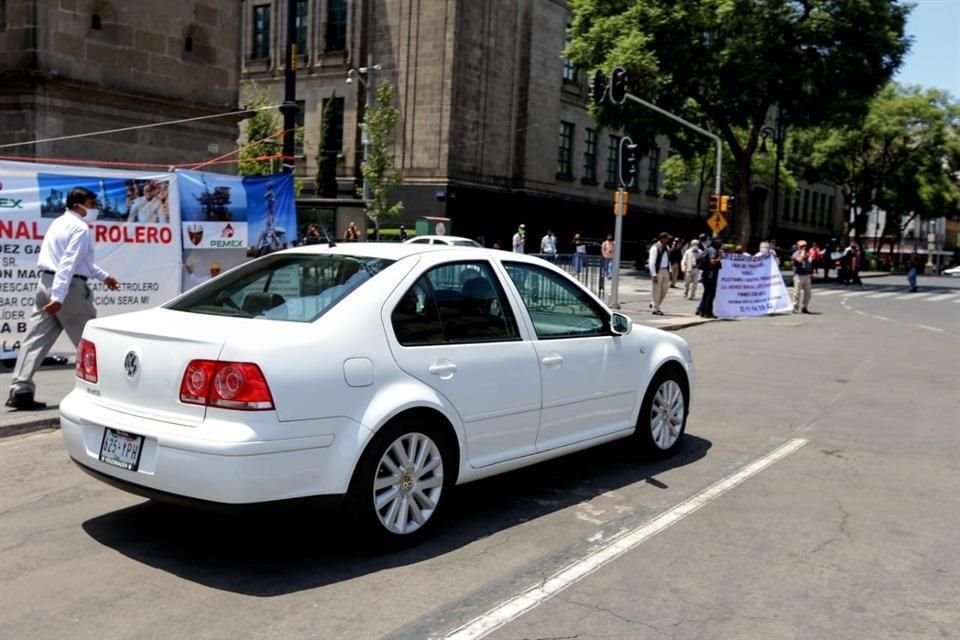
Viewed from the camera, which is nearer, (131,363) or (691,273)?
(131,363)

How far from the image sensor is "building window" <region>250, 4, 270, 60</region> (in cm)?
4791

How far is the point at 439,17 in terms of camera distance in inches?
1609

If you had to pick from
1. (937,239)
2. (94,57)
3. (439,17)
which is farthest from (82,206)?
(937,239)

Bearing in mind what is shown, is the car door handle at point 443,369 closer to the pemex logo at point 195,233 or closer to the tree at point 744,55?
the pemex logo at point 195,233

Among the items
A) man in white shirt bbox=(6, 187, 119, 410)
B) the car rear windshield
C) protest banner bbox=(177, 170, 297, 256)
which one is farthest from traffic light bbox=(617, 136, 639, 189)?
the car rear windshield

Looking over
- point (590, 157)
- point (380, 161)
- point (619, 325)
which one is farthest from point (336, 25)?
point (619, 325)

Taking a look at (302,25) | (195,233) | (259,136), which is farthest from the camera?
(302,25)

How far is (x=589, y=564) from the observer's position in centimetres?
462

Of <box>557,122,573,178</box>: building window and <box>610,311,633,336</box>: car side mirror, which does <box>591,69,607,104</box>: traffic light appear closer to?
<box>610,311,633,336</box>: car side mirror

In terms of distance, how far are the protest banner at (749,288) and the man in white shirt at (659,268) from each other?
139 cm

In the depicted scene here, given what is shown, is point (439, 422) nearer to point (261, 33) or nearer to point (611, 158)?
point (261, 33)

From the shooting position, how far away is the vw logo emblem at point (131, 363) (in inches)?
177

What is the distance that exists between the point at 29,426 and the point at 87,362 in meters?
2.95

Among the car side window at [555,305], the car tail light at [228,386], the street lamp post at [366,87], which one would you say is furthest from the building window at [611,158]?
the car tail light at [228,386]
